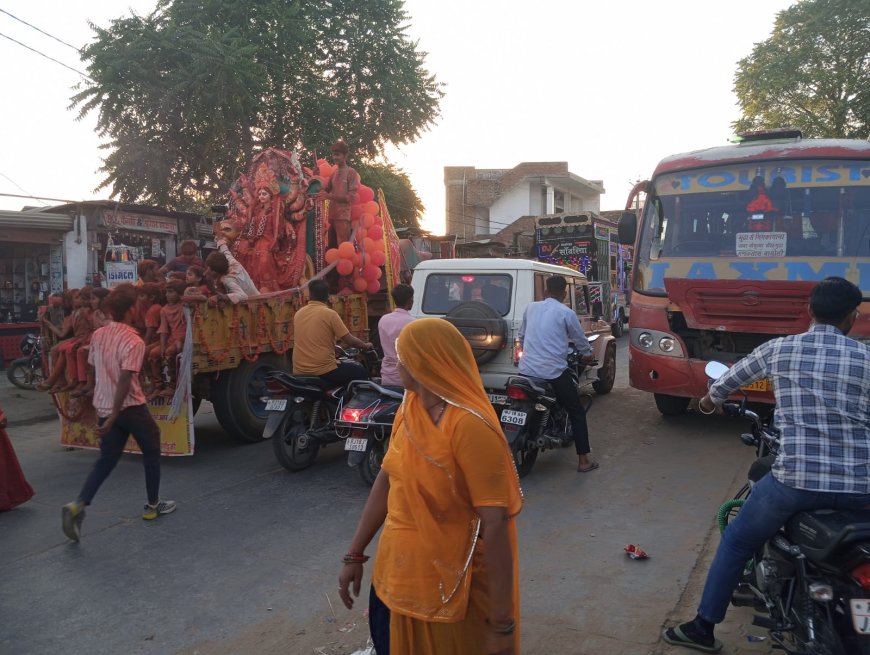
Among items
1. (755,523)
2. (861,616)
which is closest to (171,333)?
(755,523)

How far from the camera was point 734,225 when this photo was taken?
24.9 feet

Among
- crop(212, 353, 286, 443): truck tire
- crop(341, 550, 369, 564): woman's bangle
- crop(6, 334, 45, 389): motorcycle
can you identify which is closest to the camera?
→ crop(341, 550, 369, 564): woman's bangle

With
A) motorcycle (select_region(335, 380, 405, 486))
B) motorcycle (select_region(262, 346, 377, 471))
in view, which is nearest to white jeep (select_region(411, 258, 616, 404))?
motorcycle (select_region(335, 380, 405, 486))

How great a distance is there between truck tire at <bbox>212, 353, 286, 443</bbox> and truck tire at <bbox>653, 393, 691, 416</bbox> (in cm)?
445

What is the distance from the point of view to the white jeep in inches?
285

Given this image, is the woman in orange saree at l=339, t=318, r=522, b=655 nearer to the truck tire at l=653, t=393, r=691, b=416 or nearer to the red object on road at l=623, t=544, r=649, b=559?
the red object on road at l=623, t=544, r=649, b=559

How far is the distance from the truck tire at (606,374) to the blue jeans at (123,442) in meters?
6.21

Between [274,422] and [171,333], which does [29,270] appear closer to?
[171,333]

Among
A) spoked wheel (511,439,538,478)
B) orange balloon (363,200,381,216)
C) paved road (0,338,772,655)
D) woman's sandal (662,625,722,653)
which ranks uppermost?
orange balloon (363,200,381,216)

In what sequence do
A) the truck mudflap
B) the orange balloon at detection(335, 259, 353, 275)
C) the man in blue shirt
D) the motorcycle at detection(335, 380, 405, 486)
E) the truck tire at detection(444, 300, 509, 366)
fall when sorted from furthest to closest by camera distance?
the orange balloon at detection(335, 259, 353, 275)
the truck tire at detection(444, 300, 509, 366)
the truck mudflap
the man in blue shirt
the motorcycle at detection(335, 380, 405, 486)

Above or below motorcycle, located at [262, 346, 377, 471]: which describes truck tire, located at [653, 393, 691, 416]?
below

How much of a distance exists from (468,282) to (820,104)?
2452cm

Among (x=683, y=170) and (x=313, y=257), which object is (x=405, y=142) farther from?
(x=683, y=170)

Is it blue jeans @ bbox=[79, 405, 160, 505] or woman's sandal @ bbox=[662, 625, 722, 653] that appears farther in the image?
blue jeans @ bbox=[79, 405, 160, 505]
